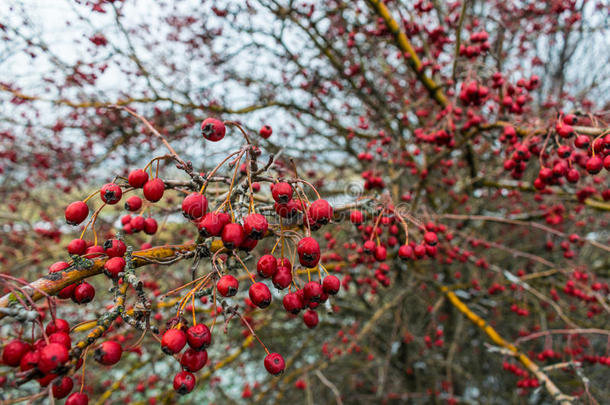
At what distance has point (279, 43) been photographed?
420 cm

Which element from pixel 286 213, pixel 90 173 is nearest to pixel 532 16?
pixel 286 213

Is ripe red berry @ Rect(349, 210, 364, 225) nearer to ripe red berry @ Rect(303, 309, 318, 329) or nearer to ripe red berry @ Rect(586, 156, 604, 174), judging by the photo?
ripe red berry @ Rect(303, 309, 318, 329)

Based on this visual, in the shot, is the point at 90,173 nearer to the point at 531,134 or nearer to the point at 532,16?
the point at 531,134

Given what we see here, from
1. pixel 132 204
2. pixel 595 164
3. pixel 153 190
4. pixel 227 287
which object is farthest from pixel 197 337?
pixel 595 164

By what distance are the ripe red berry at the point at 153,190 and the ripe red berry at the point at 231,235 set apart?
0.38 m

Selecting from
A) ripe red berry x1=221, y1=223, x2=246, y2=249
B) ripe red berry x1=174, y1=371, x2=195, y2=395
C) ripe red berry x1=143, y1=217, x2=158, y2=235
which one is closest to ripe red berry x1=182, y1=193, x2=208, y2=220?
ripe red berry x1=221, y1=223, x2=246, y2=249

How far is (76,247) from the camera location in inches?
49.6

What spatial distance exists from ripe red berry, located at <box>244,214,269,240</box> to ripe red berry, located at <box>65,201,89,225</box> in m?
0.76

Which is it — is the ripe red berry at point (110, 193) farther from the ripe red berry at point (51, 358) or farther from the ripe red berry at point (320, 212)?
the ripe red berry at point (320, 212)

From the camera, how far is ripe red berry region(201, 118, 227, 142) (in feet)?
4.21

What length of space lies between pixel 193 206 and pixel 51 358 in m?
0.57

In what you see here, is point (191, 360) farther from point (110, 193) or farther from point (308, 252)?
point (110, 193)

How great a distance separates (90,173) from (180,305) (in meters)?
→ 4.82

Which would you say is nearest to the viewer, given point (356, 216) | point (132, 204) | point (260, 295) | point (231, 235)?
A: point (231, 235)
